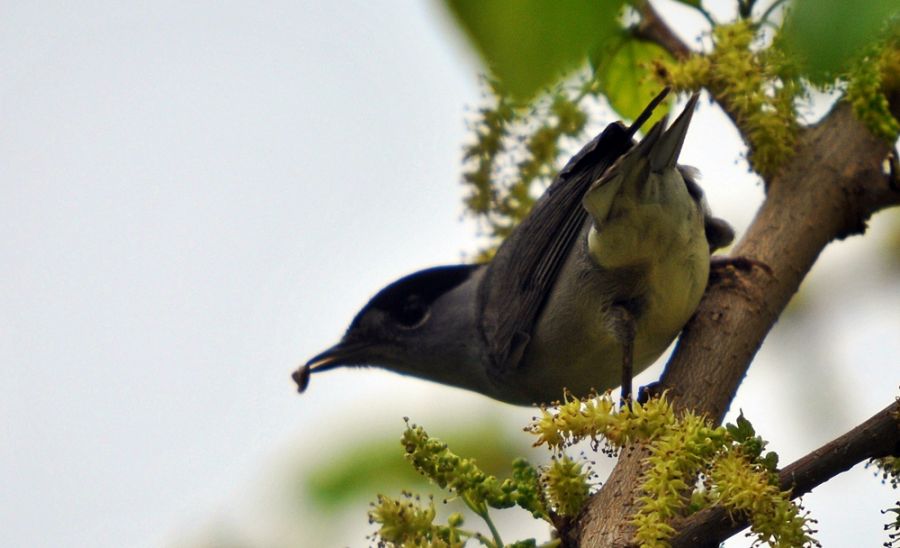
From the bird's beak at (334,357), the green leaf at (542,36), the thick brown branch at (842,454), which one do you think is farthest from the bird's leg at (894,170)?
the bird's beak at (334,357)

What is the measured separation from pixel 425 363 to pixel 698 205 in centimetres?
166

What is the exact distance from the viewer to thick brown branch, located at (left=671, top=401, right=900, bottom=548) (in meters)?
2.06

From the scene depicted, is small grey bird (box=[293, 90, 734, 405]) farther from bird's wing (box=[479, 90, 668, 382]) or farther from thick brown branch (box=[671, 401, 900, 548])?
thick brown branch (box=[671, 401, 900, 548])

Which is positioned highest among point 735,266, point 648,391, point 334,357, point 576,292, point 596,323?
point 334,357

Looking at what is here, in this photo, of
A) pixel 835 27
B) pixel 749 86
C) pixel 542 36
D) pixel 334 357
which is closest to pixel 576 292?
pixel 749 86

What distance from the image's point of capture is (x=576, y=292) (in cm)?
419

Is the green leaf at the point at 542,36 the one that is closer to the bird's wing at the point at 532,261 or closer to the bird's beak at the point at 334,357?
the bird's wing at the point at 532,261

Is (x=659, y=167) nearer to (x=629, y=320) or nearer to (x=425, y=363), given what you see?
(x=629, y=320)

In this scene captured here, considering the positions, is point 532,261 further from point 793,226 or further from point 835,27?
point 835,27

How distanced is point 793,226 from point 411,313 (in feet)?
7.50

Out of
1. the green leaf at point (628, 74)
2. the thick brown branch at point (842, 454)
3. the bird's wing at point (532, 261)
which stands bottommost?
the thick brown branch at point (842, 454)

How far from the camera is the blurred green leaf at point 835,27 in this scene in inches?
48.6

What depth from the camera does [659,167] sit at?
→ 3758mm

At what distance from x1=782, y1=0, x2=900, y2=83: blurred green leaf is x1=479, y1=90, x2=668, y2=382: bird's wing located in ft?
8.80
